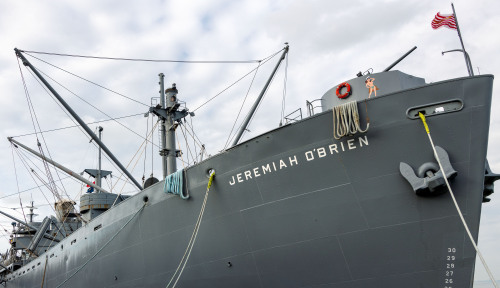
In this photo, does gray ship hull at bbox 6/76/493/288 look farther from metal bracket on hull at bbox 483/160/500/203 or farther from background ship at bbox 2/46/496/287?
metal bracket on hull at bbox 483/160/500/203

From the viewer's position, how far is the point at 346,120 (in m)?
7.75

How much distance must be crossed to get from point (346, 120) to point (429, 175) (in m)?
1.94

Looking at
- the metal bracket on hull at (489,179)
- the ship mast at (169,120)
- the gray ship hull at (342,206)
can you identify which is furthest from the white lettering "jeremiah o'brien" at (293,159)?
the ship mast at (169,120)

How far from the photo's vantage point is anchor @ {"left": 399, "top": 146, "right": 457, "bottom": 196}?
23.0 feet

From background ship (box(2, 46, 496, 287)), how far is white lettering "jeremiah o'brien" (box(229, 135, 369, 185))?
0.08 ft

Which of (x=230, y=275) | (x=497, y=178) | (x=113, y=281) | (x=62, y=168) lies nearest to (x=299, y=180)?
(x=230, y=275)

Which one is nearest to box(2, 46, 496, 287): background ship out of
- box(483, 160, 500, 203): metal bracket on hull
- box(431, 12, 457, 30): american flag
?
box(431, 12, 457, 30): american flag

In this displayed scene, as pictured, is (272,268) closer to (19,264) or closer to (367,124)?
(367,124)

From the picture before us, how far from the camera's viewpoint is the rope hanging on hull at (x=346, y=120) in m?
7.71

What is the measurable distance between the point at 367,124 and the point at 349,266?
3.01 meters

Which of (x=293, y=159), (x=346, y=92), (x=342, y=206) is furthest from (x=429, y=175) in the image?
(x=293, y=159)

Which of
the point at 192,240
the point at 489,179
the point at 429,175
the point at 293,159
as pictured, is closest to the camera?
the point at 429,175

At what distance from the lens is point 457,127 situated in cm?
729

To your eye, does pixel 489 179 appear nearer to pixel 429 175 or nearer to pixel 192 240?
pixel 429 175
